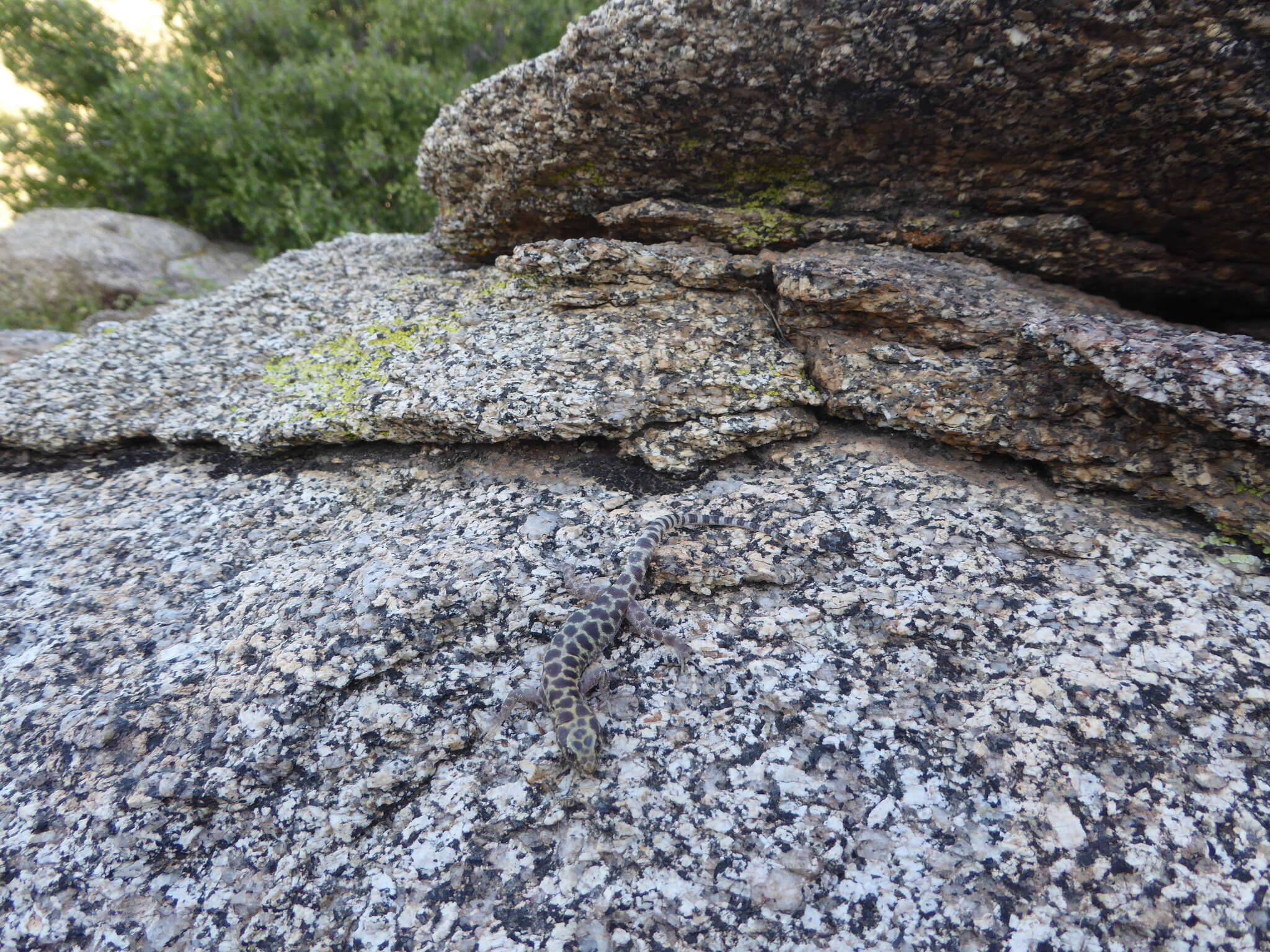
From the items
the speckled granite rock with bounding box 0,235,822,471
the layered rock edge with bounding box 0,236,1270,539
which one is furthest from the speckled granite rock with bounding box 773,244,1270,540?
the speckled granite rock with bounding box 0,235,822,471

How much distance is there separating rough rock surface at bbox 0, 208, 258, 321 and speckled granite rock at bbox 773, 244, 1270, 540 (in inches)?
528

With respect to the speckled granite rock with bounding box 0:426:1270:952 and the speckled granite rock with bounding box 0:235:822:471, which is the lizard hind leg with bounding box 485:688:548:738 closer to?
the speckled granite rock with bounding box 0:426:1270:952

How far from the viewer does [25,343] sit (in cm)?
896

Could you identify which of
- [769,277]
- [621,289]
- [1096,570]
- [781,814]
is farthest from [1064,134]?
[781,814]

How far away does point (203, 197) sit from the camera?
15.6m

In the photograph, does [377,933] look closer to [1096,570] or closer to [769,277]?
[1096,570]

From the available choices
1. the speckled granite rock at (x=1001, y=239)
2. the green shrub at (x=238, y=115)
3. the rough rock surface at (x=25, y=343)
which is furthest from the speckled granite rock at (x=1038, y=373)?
the green shrub at (x=238, y=115)

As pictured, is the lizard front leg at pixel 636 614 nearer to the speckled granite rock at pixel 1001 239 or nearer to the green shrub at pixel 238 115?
the speckled granite rock at pixel 1001 239

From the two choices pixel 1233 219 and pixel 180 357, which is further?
pixel 180 357

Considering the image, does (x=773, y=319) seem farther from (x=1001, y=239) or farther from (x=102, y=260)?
(x=102, y=260)

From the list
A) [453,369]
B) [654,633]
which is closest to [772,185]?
[453,369]

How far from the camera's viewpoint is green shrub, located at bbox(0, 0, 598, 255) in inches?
583

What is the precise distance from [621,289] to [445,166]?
270cm

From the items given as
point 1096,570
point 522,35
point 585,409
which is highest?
point 522,35
